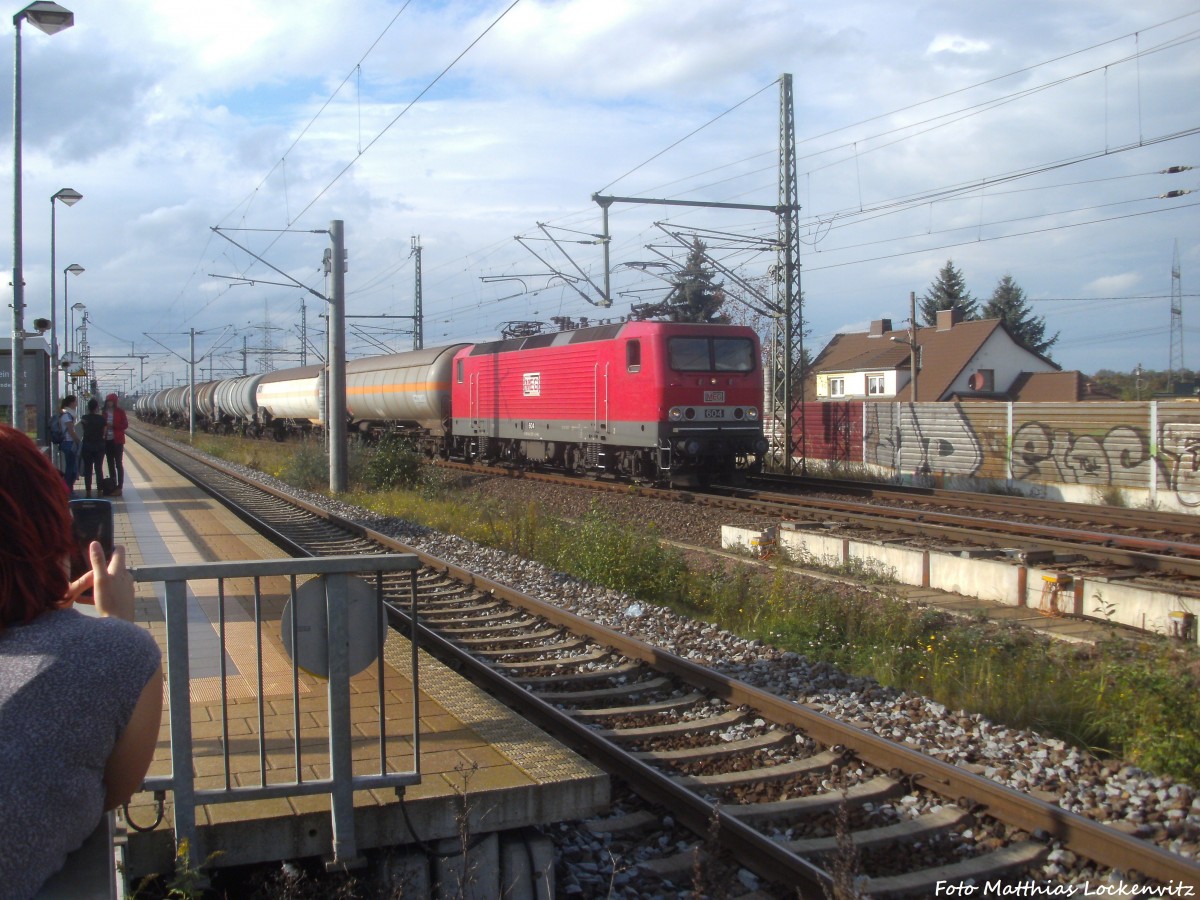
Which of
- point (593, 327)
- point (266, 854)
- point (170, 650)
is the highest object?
point (593, 327)

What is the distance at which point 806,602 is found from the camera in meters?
9.58

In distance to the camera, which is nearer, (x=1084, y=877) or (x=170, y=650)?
(x=170, y=650)

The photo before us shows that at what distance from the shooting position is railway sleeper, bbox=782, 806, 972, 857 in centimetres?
454

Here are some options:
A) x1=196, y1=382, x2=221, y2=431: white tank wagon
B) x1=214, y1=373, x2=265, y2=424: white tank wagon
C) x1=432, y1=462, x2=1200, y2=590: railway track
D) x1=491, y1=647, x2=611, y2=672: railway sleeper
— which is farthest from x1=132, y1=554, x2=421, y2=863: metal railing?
x1=196, y1=382, x2=221, y2=431: white tank wagon

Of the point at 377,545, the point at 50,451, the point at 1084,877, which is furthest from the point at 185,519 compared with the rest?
the point at 1084,877

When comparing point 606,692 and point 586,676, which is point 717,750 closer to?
point 606,692

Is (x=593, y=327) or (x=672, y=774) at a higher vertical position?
(x=593, y=327)

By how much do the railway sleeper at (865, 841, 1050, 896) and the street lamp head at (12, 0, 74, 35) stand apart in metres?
16.3

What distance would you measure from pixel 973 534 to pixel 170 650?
11.4 m

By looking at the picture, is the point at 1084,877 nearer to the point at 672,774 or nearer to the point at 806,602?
the point at 672,774

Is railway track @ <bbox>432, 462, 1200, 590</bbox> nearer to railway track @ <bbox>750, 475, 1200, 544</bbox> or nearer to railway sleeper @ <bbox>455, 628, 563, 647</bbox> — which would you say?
railway track @ <bbox>750, 475, 1200, 544</bbox>

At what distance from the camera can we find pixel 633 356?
19.9 metres

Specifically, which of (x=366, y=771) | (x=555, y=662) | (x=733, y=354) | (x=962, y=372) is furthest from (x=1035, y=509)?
(x=962, y=372)

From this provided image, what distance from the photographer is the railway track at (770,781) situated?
4.31 m
